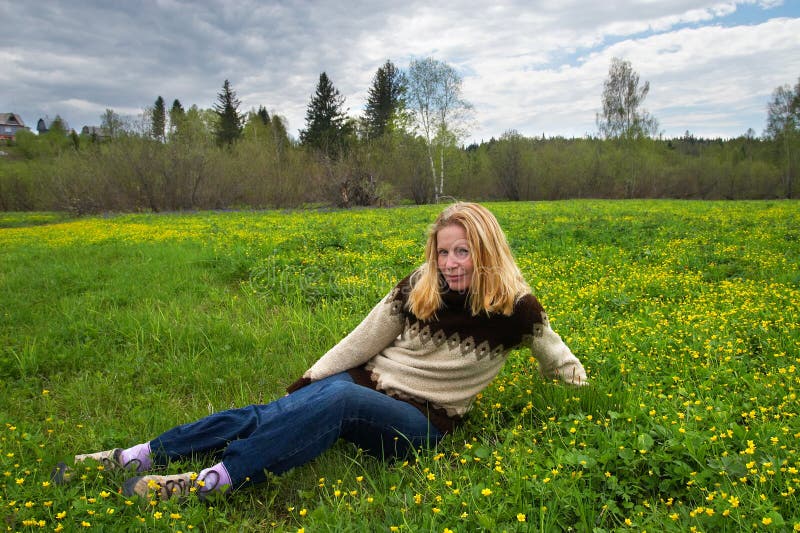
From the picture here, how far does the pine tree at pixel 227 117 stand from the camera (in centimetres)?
4138

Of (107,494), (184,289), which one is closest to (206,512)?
(107,494)

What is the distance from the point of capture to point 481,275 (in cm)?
257

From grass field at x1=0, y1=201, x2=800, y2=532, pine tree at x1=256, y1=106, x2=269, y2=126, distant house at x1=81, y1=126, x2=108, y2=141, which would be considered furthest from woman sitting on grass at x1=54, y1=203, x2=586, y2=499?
pine tree at x1=256, y1=106, x2=269, y2=126

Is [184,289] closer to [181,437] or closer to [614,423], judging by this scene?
[181,437]

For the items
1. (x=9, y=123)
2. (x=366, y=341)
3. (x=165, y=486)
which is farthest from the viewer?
(x=9, y=123)

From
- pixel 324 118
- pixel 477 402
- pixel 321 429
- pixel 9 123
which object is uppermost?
pixel 9 123

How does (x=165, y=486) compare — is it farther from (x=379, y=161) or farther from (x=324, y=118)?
(x=324, y=118)

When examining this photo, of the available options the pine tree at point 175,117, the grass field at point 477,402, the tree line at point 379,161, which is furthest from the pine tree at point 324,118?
the grass field at point 477,402

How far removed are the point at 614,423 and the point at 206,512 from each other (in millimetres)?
2038

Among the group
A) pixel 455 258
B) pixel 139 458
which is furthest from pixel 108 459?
pixel 455 258

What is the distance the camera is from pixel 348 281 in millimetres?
6012

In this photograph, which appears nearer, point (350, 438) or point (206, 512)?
point (206, 512)

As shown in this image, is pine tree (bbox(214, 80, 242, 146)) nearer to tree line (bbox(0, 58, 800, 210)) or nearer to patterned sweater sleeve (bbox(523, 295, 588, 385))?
tree line (bbox(0, 58, 800, 210))

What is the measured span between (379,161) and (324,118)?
11.5 m
